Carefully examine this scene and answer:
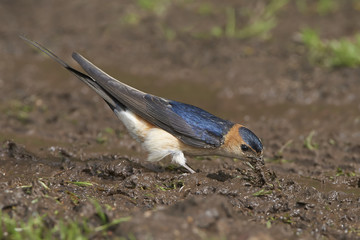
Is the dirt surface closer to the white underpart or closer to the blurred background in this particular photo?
the blurred background

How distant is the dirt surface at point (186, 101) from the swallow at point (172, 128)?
0.22m

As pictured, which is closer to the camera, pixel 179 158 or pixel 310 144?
pixel 179 158

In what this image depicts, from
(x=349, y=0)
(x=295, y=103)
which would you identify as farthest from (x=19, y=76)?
(x=349, y=0)

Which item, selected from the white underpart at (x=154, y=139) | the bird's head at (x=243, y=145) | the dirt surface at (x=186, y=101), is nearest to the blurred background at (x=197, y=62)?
the dirt surface at (x=186, y=101)

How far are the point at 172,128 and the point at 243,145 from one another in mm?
808

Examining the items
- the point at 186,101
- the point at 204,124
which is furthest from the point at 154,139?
the point at 186,101

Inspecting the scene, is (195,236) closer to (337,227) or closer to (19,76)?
(337,227)

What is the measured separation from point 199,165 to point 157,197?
163 centimetres

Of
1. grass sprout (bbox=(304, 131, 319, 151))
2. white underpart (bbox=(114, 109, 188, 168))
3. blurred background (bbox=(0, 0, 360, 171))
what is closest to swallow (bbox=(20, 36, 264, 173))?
white underpart (bbox=(114, 109, 188, 168))

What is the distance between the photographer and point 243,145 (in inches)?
225

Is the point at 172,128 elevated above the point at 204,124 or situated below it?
below

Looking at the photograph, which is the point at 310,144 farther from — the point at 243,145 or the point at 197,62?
the point at 197,62

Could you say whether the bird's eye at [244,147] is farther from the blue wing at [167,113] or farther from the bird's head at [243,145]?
the blue wing at [167,113]

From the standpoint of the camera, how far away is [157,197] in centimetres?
482
